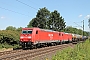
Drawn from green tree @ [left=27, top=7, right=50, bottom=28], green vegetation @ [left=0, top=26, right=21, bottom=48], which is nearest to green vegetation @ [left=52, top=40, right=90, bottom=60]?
green vegetation @ [left=0, top=26, right=21, bottom=48]

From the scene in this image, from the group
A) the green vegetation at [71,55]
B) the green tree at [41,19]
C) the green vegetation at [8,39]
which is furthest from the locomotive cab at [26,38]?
the green tree at [41,19]

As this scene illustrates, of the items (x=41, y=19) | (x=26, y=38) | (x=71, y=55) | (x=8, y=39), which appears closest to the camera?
(x=71, y=55)

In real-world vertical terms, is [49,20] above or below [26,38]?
above

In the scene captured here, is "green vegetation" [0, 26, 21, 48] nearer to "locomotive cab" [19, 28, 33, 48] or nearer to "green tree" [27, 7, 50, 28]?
"locomotive cab" [19, 28, 33, 48]

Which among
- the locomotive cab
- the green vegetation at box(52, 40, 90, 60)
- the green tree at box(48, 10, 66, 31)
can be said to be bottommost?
the green vegetation at box(52, 40, 90, 60)

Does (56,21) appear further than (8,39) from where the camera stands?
Yes

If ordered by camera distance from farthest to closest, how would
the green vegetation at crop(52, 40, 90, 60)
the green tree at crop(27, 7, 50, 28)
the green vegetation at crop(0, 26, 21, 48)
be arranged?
the green tree at crop(27, 7, 50, 28)
the green vegetation at crop(0, 26, 21, 48)
the green vegetation at crop(52, 40, 90, 60)

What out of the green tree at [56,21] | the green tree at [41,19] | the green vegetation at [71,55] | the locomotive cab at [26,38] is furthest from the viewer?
the green tree at [56,21]

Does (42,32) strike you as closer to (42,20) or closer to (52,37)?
(52,37)

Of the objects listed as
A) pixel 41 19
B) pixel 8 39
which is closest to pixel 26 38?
pixel 8 39

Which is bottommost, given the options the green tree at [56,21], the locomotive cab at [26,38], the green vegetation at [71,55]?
the green vegetation at [71,55]

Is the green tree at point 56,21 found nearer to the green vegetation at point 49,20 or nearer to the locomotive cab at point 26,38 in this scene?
the green vegetation at point 49,20

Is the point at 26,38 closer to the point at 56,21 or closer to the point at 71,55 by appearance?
the point at 71,55

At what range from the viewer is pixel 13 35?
104 ft
